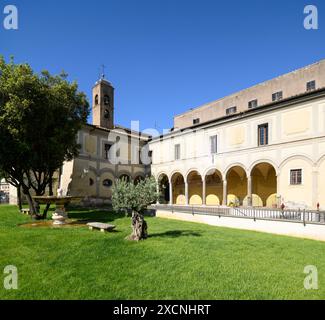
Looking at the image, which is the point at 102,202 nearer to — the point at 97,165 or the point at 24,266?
the point at 97,165

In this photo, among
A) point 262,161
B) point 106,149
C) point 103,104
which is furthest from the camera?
point 103,104

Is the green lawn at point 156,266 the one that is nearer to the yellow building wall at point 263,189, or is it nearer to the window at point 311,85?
the yellow building wall at point 263,189

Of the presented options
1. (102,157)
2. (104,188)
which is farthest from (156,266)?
(102,157)

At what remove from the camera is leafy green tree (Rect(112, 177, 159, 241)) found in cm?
1009

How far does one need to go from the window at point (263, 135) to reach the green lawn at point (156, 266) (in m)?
12.2

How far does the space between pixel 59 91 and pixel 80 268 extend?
40.8ft

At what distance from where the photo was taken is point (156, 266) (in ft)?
23.5

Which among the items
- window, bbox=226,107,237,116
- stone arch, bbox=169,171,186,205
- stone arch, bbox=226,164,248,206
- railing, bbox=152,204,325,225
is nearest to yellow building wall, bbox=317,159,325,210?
railing, bbox=152,204,325,225

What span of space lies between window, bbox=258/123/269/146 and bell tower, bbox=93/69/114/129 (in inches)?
723

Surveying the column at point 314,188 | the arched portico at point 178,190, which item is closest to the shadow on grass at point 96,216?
the column at point 314,188

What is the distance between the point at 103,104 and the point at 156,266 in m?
28.4

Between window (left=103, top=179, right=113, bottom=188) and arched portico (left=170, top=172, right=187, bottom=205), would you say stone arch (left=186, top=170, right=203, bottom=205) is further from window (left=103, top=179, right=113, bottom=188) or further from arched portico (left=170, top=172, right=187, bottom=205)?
window (left=103, top=179, right=113, bottom=188)

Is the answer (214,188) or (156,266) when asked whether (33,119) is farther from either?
(214,188)
